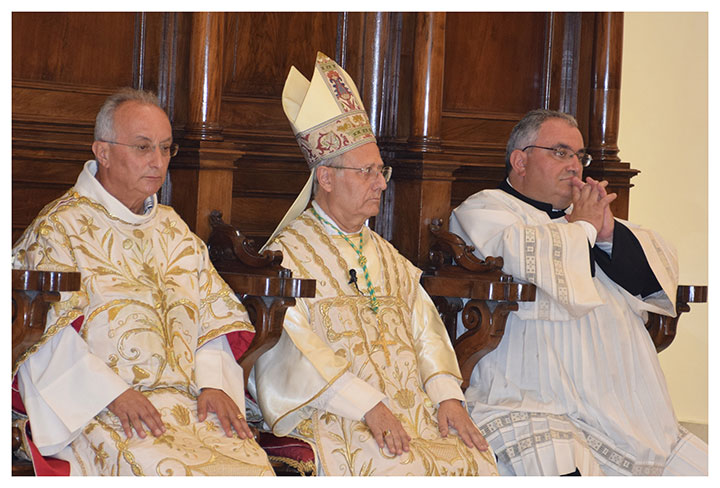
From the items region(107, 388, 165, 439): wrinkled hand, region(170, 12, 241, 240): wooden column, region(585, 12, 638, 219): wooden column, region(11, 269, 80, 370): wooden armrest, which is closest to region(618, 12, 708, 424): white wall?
region(585, 12, 638, 219): wooden column

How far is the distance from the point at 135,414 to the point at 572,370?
1847mm

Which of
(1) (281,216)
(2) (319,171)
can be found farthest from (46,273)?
(1) (281,216)

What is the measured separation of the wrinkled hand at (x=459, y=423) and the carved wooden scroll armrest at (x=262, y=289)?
0.67 metres

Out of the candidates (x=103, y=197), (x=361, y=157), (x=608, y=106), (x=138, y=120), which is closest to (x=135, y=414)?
(x=103, y=197)

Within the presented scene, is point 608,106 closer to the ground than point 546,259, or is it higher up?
higher up

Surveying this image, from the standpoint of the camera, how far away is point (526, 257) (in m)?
4.31

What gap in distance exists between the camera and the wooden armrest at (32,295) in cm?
313

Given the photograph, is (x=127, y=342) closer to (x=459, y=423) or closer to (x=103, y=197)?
(x=103, y=197)

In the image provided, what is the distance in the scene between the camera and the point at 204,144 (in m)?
4.26

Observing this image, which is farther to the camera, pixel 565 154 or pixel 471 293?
pixel 565 154

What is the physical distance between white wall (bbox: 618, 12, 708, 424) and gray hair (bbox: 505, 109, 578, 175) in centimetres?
201

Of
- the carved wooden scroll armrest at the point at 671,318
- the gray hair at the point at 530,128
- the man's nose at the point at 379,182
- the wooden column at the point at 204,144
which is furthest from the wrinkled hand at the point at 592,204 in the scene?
the wooden column at the point at 204,144

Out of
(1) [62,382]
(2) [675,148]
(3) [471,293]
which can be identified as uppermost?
(2) [675,148]
